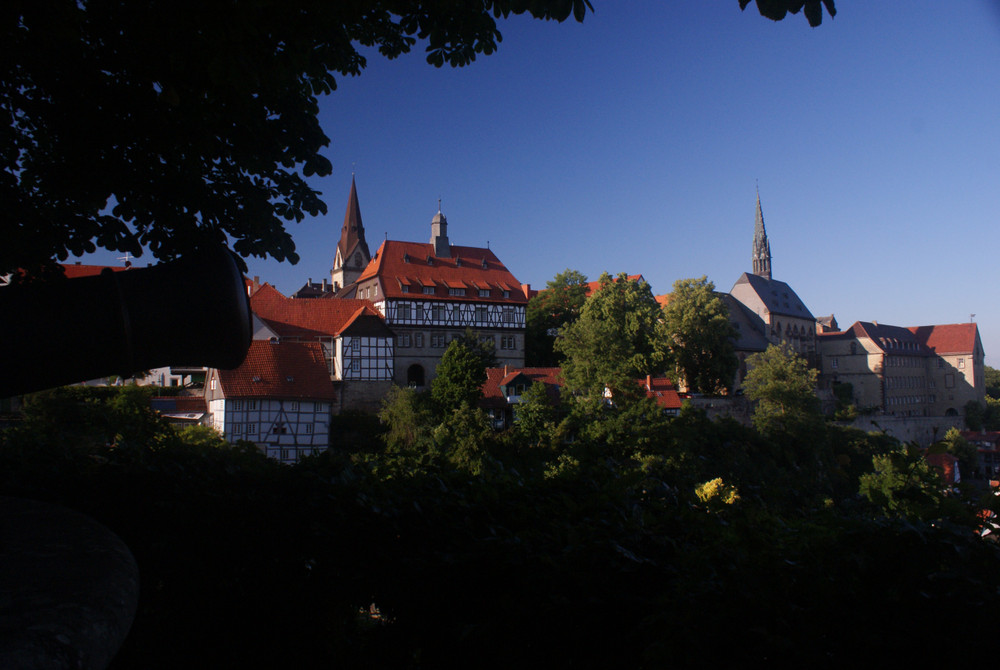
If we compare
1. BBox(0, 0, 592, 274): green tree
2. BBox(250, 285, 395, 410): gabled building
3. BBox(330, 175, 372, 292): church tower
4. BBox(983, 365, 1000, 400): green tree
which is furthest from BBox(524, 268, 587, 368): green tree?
BBox(983, 365, 1000, 400): green tree

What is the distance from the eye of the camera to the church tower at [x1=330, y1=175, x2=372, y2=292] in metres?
67.4

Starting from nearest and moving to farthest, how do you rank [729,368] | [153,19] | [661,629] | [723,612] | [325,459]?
[723,612], [661,629], [153,19], [325,459], [729,368]

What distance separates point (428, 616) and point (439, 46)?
10.0 feet

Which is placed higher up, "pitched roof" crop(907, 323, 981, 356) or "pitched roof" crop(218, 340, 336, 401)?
"pitched roof" crop(907, 323, 981, 356)

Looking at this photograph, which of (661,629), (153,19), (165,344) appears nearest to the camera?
(661,629)

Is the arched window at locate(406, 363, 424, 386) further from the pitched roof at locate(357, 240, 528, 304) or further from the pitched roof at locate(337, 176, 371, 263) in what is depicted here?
the pitched roof at locate(337, 176, 371, 263)

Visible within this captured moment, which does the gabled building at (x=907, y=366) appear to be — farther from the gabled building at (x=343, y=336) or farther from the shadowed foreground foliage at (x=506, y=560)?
the shadowed foreground foliage at (x=506, y=560)

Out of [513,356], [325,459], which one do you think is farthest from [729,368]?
[325,459]

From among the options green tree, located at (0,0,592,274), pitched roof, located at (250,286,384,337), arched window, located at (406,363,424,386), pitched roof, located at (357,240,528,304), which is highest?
pitched roof, located at (357,240,528,304)

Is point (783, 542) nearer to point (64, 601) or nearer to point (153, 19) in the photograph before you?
point (64, 601)

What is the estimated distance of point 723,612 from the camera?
1.81 m

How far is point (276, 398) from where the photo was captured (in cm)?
2825

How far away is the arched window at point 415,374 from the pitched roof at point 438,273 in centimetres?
458

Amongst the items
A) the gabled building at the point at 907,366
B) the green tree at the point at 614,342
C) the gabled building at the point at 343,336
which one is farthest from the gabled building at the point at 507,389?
the gabled building at the point at 907,366
